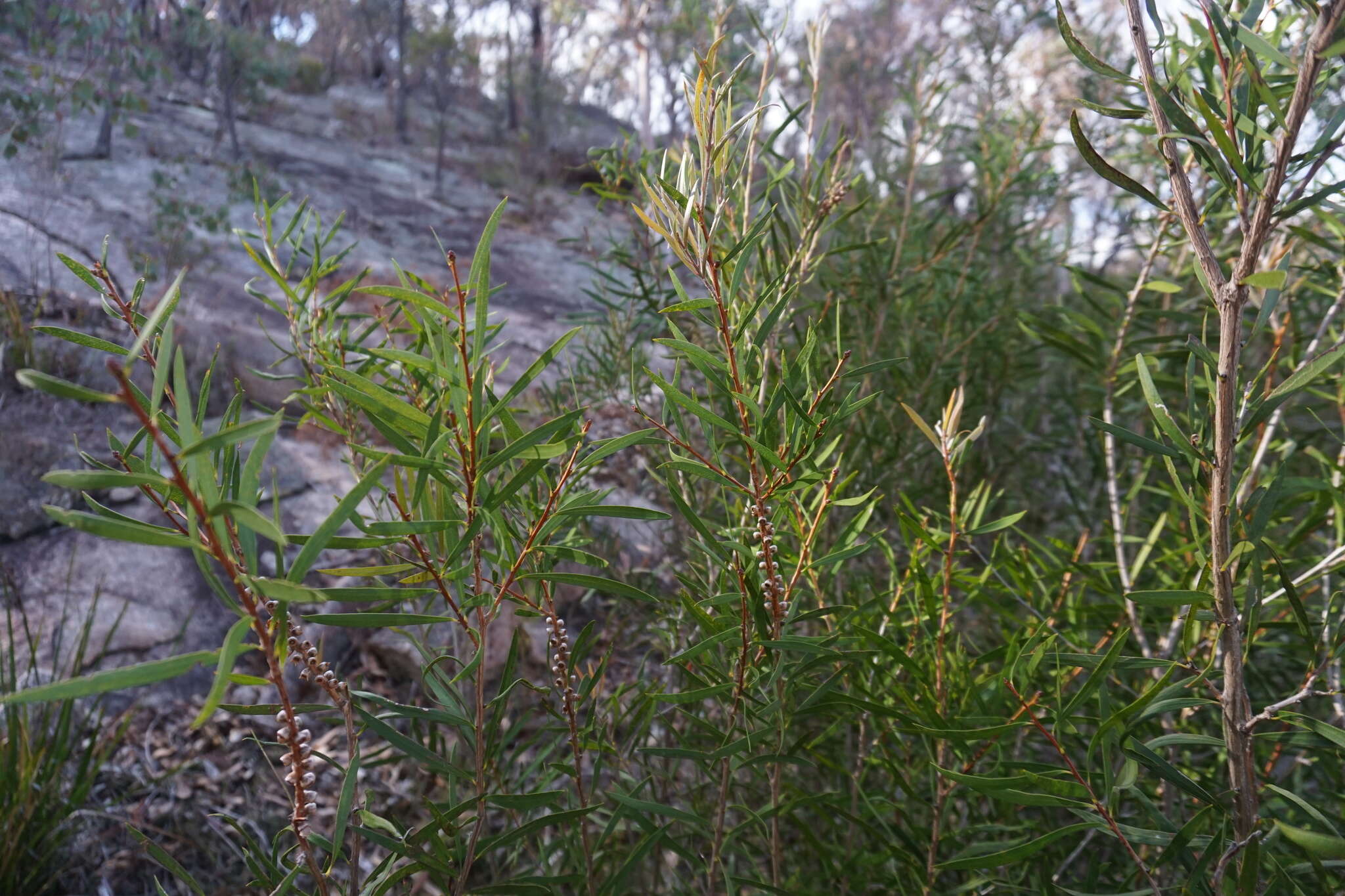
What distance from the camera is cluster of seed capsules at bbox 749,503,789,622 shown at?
1.46ft

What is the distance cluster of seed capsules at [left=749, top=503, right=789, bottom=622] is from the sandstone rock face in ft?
0.69

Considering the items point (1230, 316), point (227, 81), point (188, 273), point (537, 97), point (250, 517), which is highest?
point (537, 97)

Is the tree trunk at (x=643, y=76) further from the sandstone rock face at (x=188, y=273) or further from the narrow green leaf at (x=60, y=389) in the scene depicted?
the narrow green leaf at (x=60, y=389)

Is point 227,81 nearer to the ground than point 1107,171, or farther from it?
farther from it

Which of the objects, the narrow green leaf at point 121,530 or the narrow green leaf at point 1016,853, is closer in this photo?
the narrow green leaf at point 121,530

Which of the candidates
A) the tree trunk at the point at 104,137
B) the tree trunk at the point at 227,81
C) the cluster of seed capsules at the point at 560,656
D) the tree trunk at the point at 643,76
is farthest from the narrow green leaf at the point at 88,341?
the tree trunk at the point at 643,76

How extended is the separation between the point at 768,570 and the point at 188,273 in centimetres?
278

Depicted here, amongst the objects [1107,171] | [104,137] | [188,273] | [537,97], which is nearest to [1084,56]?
[1107,171]

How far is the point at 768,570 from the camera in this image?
1.50ft

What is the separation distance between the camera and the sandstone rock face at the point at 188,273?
206cm

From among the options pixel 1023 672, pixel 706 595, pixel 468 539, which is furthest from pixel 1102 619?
pixel 468 539

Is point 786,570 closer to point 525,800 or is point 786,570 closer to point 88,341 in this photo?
point 525,800

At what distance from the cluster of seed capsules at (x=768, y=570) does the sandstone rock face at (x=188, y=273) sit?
211 millimetres

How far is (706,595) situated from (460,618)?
0.85 ft
